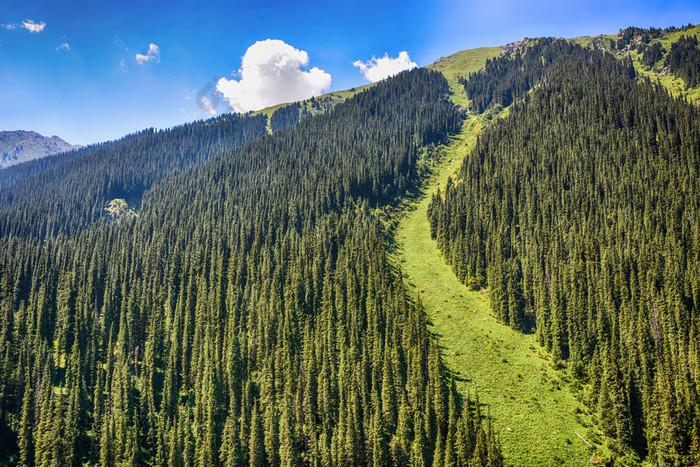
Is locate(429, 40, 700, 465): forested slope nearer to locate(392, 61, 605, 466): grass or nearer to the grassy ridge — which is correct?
locate(392, 61, 605, 466): grass

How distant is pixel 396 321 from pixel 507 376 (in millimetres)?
28412

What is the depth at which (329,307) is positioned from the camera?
102 m

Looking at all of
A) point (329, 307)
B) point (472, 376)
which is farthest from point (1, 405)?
point (472, 376)

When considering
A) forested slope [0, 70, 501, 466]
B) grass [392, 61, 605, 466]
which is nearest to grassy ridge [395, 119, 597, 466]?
grass [392, 61, 605, 466]

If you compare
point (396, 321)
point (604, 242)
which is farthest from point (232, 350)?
point (604, 242)

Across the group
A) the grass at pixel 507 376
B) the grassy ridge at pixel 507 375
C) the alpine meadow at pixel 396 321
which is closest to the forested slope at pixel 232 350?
the alpine meadow at pixel 396 321

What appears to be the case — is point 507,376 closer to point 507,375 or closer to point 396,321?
point 507,375

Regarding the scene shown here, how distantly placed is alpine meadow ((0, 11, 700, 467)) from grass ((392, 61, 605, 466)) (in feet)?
1.61

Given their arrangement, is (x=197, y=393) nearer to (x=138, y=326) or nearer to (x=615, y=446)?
(x=138, y=326)

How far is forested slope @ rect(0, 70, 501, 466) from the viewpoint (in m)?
73.6

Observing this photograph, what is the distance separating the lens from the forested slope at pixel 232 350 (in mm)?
73625

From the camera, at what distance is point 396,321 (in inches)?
3612

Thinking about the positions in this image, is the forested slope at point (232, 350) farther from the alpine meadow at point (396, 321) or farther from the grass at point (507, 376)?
the grass at point (507, 376)

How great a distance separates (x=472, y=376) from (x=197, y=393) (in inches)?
2741
